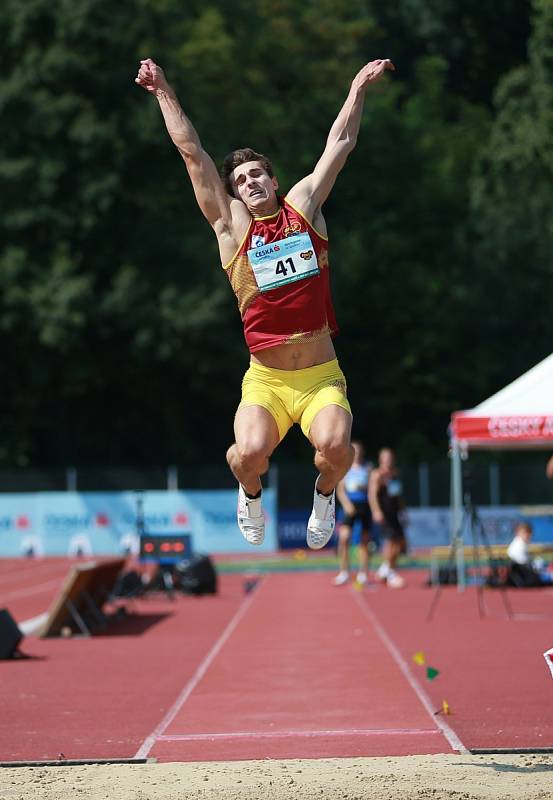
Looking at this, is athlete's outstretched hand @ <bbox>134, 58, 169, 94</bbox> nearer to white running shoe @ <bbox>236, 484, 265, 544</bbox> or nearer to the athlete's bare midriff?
the athlete's bare midriff

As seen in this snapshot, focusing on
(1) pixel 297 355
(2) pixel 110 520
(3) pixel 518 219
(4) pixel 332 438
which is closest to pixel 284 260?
(1) pixel 297 355

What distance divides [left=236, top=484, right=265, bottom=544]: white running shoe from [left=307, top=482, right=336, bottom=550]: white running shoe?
11.4 inches

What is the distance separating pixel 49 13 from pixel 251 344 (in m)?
33.7

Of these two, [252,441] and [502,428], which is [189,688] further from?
[502,428]

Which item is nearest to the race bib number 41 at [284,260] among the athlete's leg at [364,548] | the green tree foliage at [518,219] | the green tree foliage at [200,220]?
the athlete's leg at [364,548]

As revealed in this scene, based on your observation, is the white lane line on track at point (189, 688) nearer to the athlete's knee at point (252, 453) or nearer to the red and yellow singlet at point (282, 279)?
the athlete's knee at point (252, 453)

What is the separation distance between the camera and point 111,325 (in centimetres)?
3803

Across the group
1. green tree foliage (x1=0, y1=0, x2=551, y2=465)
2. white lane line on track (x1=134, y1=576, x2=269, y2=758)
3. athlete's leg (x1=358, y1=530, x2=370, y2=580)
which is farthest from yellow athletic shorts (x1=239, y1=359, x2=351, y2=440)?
green tree foliage (x1=0, y1=0, x2=551, y2=465)

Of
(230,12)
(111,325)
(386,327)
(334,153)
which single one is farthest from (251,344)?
(230,12)

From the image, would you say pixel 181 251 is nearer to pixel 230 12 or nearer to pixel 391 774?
pixel 230 12

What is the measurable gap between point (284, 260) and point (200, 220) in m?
34.4

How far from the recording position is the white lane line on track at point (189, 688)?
8.16 meters

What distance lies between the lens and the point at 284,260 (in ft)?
24.2

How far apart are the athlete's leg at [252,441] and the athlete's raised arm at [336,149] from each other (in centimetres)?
114
